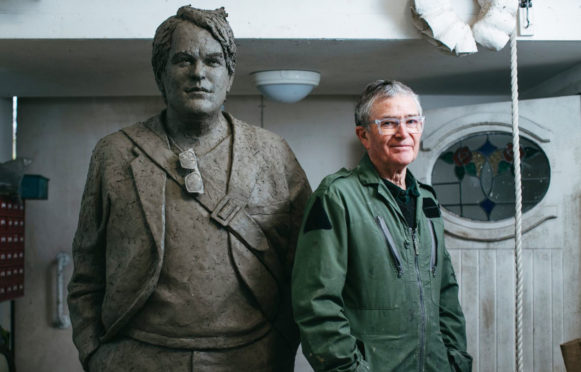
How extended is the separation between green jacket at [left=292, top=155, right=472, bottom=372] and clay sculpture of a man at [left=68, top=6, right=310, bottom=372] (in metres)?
0.19

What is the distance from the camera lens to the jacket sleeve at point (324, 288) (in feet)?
5.66

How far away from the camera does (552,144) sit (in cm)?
361

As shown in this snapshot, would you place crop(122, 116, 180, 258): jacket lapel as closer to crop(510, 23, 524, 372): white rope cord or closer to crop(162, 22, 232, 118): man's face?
crop(162, 22, 232, 118): man's face

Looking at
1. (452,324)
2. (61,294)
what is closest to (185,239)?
(452,324)

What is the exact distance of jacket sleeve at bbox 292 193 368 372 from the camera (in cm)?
172

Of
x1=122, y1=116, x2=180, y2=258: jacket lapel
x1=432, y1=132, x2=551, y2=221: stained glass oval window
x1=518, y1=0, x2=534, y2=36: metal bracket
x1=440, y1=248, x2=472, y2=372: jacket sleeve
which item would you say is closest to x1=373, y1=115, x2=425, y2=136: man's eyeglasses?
x1=440, y1=248, x2=472, y2=372: jacket sleeve

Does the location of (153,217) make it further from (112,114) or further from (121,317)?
(112,114)

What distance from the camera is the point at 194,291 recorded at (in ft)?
6.16

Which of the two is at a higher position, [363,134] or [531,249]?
[363,134]

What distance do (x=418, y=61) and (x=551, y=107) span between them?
79 cm

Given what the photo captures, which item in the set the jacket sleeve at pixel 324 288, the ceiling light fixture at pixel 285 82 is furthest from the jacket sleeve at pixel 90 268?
the ceiling light fixture at pixel 285 82

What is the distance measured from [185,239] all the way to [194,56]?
0.52 m

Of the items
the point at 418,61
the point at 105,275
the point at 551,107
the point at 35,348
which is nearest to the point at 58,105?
the point at 35,348

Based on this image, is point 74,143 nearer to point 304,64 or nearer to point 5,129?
point 5,129
